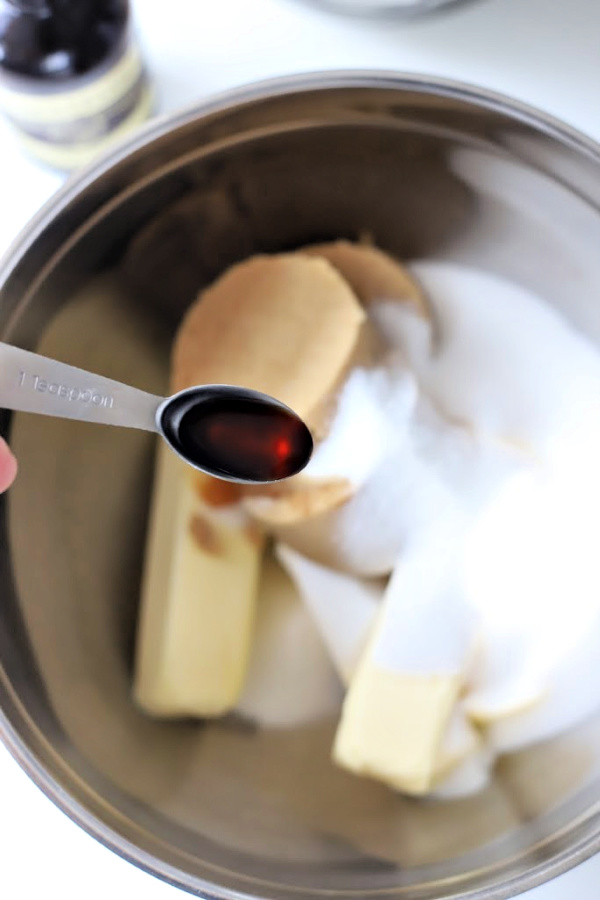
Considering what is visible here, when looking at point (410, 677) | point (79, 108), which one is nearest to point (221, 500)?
point (410, 677)

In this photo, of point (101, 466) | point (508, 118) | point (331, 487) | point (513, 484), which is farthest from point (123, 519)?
point (508, 118)

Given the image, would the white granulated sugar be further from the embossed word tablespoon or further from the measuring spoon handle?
the measuring spoon handle

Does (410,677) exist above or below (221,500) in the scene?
below

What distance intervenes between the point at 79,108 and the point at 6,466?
0.30 metres

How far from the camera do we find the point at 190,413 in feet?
2.03

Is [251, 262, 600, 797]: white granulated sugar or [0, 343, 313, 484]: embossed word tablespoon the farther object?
[251, 262, 600, 797]: white granulated sugar

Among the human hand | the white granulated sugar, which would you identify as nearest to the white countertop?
the white granulated sugar

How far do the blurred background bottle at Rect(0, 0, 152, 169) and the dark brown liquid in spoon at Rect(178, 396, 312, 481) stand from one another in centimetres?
27

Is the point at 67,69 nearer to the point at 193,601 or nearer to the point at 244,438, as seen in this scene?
the point at 244,438

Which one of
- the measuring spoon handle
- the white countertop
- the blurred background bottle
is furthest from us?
the white countertop

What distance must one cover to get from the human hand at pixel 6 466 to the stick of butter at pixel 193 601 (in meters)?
0.19

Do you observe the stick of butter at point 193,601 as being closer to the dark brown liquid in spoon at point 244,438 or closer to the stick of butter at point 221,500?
the stick of butter at point 221,500

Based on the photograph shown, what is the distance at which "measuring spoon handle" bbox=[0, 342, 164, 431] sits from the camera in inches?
21.7

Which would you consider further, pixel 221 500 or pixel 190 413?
pixel 221 500
